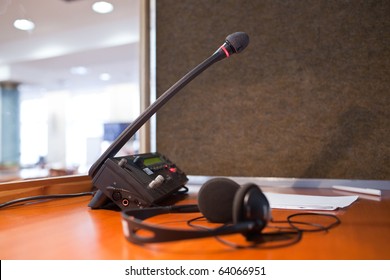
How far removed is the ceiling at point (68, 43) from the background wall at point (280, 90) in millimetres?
711

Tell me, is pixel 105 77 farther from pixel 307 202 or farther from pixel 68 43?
pixel 307 202

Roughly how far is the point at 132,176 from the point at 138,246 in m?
0.17

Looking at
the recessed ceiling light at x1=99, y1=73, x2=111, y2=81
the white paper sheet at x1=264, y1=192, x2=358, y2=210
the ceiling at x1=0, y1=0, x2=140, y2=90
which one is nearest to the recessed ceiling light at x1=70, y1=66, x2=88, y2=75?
the ceiling at x1=0, y1=0, x2=140, y2=90

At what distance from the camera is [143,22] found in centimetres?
92

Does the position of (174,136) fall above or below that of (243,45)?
below

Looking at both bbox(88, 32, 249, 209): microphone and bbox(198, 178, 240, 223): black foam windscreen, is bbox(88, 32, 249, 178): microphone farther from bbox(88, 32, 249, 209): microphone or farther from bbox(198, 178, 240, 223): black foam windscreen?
bbox(198, 178, 240, 223): black foam windscreen

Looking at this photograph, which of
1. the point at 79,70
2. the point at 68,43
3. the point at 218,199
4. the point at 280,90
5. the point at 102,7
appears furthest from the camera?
the point at 79,70

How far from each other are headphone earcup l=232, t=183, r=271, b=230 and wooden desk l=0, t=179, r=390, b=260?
0.10 ft

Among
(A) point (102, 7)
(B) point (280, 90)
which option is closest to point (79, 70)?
(A) point (102, 7)

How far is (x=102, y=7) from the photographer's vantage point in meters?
2.46

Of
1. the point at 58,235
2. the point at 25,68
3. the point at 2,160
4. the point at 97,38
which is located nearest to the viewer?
the point at 58,235
